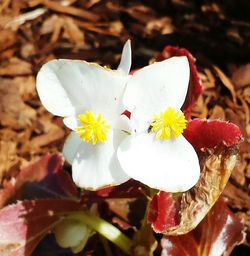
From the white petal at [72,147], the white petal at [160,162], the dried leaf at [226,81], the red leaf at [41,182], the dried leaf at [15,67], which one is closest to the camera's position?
the white petal at [160,162]

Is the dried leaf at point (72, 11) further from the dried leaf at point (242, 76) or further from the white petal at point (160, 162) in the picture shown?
the white petal at point (160, 162)

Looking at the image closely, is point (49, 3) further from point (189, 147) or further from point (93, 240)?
point (189, 147)

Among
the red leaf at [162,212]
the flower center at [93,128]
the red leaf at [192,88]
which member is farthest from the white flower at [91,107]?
the red leaf at [192,88]

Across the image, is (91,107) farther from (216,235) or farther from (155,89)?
(216,235)

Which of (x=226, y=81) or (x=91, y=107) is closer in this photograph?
(x=91, y=107)

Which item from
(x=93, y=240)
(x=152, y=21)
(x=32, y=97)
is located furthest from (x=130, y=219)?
(x=152, y=21)

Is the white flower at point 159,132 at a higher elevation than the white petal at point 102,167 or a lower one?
higher

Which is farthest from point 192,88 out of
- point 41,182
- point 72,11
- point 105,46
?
point 72,11

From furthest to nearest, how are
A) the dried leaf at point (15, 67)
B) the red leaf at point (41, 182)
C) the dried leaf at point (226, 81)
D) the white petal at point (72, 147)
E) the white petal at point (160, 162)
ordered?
the dried leaf at point (15, 67) < the dried leaf at point (226, 81) < the red leaf at point (41, 182) < the white petal at point (72, 147) < the white petal at point (160, 162)
